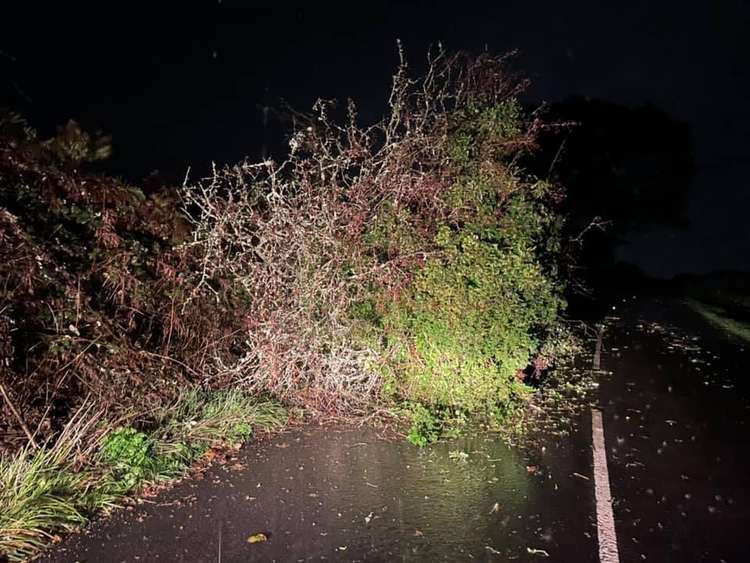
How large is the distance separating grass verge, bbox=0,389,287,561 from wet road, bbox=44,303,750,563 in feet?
0.80

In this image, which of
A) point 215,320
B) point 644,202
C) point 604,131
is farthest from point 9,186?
point 644,202

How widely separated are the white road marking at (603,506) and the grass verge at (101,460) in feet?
11.1

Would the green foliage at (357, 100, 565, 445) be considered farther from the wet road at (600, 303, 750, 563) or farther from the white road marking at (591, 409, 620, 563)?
the wet road at (600, 303, 750, 563)

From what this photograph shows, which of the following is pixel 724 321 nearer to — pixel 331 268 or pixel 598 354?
pixel 598 354

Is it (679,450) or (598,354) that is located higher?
(598,354)

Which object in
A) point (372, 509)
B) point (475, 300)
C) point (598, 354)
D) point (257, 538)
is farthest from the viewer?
point (598, 354)

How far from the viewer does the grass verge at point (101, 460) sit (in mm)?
4668

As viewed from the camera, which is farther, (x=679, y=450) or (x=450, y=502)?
(x=679, y=450)

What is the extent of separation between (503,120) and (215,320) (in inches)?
178

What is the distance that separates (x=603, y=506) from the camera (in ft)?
17.3

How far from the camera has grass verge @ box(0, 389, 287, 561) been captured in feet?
15.3

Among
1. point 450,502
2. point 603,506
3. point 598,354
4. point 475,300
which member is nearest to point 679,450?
point 603,506

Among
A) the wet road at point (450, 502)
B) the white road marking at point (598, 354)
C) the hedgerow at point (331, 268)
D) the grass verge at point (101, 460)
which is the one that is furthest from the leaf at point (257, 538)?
the white road marking at point (598, 354)

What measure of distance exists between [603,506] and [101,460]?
169 inches
